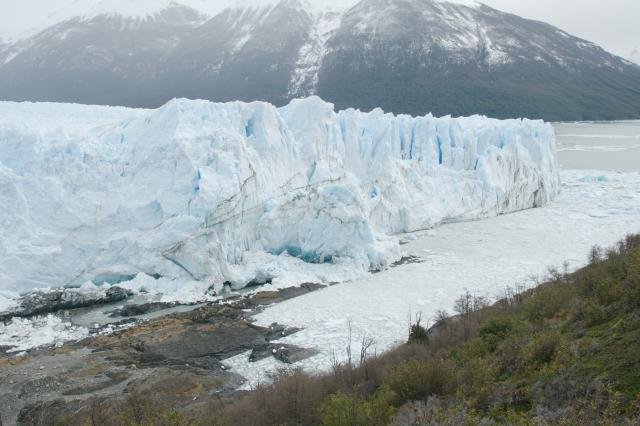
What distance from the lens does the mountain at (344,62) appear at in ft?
278

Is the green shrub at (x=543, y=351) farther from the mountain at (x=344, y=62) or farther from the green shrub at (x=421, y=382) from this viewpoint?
the mountain at (x=344, y=62)

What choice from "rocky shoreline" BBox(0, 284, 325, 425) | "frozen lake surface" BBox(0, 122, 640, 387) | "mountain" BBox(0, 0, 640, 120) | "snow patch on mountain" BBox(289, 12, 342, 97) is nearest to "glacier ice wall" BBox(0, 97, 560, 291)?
"frozen lake surface" BBox(0, 122, 640, 387)

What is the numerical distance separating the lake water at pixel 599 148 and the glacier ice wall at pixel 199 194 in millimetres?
18535

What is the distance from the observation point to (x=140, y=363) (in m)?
11.1

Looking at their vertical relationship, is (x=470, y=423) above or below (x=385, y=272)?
above

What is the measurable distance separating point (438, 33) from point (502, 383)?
10352 centimetres

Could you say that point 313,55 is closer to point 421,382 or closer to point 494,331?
point 494,331

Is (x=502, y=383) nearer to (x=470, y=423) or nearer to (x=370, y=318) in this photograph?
(x=470, y=423)

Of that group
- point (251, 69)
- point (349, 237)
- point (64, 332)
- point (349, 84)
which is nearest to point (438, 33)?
point (349, 84)

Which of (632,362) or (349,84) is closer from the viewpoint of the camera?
(632,362)

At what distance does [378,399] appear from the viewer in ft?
20.5

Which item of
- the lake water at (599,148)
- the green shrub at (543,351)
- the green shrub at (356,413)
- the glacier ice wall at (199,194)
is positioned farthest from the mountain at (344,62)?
the green shrub at (356,413)

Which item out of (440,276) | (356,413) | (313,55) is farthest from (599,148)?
(313,55)

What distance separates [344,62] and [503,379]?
93.4 metres
